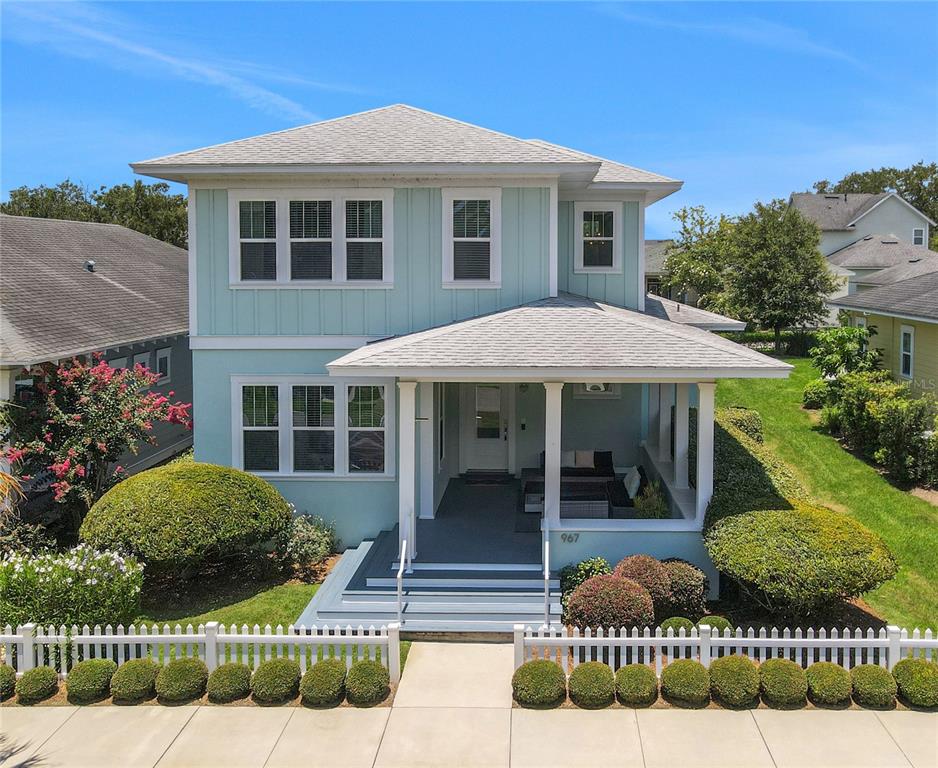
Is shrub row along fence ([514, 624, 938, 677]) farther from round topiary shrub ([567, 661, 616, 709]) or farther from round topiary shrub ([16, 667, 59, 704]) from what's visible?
round topiary shrub ([16, 667, 59, 704])

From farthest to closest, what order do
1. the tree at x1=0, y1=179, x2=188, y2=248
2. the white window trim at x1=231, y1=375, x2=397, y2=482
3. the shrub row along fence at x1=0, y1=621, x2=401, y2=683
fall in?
the tree at x1=0, y1=179, x2=188, y2=248 → the white window trim at x1=231, y1=375, x2=397, y2=482 → the shrub row along fence at x1=0, y1=621, x2=401, y2=683

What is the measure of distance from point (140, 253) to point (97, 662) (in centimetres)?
2349

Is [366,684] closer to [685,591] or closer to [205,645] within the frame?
[205,645]

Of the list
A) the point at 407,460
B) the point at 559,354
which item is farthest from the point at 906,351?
the point at 407,460

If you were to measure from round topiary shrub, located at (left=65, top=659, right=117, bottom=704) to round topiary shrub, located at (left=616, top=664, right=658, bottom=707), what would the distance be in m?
5.72

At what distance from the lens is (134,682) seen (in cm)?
962

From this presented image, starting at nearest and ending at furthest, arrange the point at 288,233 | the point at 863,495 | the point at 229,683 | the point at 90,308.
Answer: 1. the point at 229,683
2. the point at 288,233
3. the point at 863,495
4. the point at 90,308

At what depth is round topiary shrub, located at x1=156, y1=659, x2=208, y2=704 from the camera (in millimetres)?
9594

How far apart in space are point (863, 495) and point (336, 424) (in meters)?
11.4

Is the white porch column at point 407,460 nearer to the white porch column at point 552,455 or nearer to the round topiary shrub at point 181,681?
the white porch column at point 552,455

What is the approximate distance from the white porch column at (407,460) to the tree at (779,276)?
2823cm

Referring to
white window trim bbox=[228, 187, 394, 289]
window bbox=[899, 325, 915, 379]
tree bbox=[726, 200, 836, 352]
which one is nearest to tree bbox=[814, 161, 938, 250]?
tree bbox=[726, 200, 836, 352]

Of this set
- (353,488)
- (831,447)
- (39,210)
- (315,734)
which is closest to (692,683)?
(315,734)

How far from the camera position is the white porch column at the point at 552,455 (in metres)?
13.0
